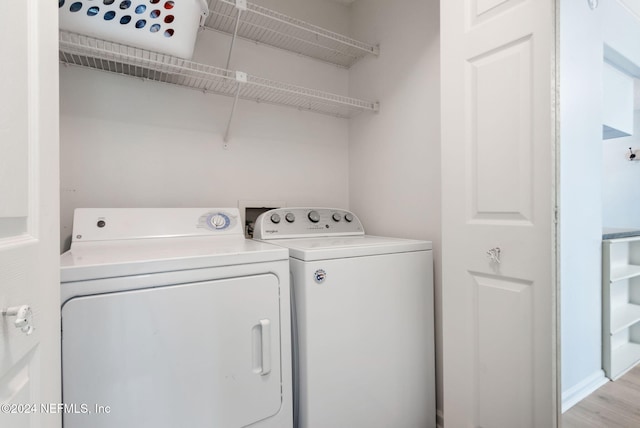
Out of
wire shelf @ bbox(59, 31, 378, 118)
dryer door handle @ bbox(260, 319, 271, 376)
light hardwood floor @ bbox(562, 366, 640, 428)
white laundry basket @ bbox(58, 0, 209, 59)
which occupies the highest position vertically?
white laundry basket @ bbox(58, 0, 209, 59)

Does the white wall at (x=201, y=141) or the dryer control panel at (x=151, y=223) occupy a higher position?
the white wall at (x=201, y=141)

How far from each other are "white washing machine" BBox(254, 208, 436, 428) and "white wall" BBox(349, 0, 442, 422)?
0.18 m

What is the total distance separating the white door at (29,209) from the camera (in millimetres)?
487

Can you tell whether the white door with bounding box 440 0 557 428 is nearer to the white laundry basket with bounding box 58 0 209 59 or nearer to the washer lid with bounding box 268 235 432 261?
the washer lid with bounding box 268 235 432 261

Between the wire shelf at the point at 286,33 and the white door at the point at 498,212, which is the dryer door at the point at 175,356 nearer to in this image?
the white door at the point at 498,212

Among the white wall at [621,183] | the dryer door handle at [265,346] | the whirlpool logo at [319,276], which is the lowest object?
the dryer door handle at [265,346]

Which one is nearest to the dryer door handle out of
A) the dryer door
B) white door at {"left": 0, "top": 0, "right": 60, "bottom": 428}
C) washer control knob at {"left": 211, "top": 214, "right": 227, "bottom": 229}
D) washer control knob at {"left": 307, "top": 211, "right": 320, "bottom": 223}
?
the dryer door

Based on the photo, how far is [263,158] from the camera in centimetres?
201

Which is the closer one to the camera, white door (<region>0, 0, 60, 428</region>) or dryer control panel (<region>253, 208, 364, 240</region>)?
white door (<region>0, 0, 60, 428</region>)

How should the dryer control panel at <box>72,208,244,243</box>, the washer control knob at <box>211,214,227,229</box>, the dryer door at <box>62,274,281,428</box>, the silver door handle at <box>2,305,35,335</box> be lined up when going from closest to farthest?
1. the silver door handle at <box>2,305,35,335</box>
2. the dryer door at <box>62,274,281,428</box>
3. the dryer control panel at <box>72,208,244,243</box>
4. the washer control knob at <box>211,214,227,229</box>

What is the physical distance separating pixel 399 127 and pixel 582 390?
1.49 m

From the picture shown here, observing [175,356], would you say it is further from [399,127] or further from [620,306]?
[399,127]

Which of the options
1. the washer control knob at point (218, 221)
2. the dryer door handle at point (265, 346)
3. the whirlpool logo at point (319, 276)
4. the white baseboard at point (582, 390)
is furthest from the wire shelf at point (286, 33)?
the white baseboard at point (582, 390)

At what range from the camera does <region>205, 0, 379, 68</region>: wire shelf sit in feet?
5.53
